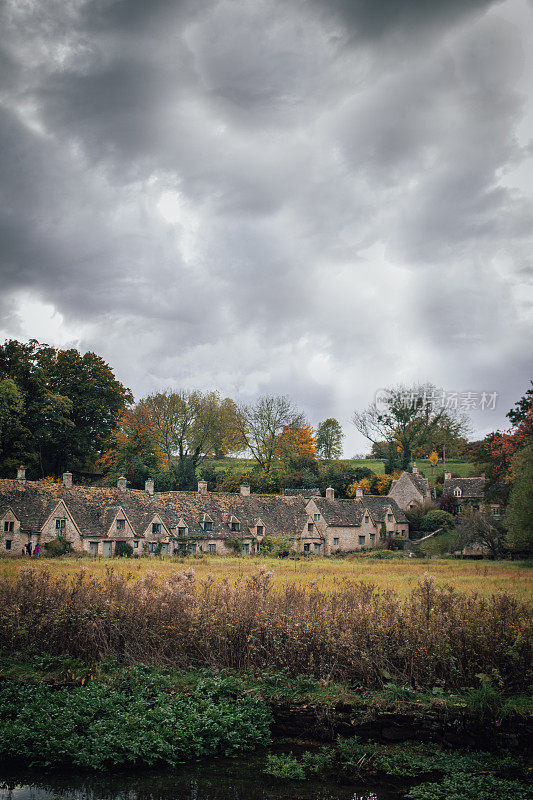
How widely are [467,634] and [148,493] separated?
52.6 m

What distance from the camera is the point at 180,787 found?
934 centimetres

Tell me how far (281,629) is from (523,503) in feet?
66.3

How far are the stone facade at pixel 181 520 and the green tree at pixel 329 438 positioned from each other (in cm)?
1608

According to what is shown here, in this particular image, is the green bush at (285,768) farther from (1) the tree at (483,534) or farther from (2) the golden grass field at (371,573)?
(1) the tree at (483,534)

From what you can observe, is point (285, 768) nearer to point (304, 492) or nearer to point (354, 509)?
point (354, 509)

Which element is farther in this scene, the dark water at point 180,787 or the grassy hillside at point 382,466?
the grassy hillside at point 382,466

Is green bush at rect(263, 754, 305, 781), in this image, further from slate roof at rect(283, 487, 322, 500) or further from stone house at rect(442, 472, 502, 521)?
stone house at rect(442, 472, 502, 521)

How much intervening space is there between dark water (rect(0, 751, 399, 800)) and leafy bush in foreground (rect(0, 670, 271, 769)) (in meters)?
0.25

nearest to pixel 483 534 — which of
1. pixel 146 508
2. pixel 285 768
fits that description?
pixel 146 508

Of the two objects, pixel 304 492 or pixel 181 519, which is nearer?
pixel 181 519

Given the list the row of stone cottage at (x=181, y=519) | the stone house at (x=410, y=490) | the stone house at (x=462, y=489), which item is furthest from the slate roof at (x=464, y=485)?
the row of stone cottage at (x=181, y=519)

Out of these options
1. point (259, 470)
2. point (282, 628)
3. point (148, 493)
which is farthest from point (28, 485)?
point (282, 628)

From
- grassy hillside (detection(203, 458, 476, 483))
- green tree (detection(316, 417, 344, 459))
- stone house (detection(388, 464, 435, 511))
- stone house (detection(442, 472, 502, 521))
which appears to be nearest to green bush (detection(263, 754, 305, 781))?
stone house (detection(442, 472, 502, 521))

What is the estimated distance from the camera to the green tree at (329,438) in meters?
88.5
